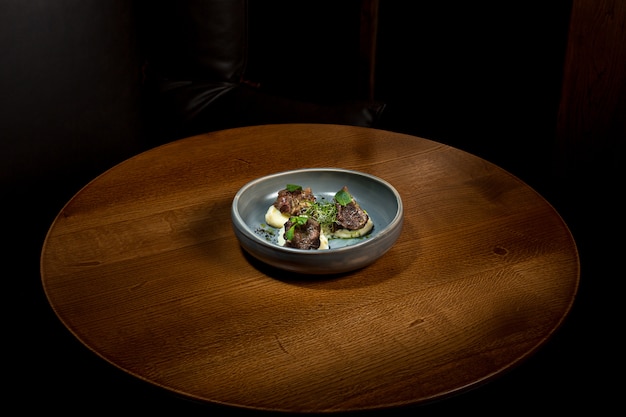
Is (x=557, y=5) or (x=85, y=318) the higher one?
(x=557, y=5)

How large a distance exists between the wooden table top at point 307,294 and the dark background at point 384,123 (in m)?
0.39

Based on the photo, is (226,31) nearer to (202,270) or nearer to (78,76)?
(78,76)

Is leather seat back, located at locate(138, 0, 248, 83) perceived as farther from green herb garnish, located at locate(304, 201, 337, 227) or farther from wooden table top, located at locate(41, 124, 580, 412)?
green herb garnish, located at locate(304, 201, 337, 227)

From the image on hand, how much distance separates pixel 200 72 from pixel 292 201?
113 centimetres

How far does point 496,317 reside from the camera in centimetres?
100

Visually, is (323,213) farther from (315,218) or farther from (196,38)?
(196,38)

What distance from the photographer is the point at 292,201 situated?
4.04ft

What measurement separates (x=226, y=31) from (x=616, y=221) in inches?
63.2

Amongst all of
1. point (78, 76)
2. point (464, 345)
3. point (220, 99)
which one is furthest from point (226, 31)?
point (464, 345)

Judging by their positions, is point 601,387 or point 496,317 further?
point 601,387

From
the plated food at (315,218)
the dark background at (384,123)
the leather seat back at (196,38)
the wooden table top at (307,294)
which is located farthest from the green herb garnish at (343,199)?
the leather seat back at (196,38)

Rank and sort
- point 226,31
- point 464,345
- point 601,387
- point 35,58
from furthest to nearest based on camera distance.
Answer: point 226,31 → point 35,58 → point 601,387 → point 464,345

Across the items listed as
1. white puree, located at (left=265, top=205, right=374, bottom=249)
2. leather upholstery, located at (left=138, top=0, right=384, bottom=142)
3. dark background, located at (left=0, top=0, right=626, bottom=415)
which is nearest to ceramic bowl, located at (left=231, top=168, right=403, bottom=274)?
white puree, located at (left=265, top=205, right=374, bottom=249)

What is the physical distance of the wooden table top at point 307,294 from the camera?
2.92ft
